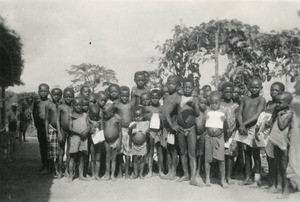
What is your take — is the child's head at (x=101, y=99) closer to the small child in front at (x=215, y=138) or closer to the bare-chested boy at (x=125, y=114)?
the bare-chested boy at (x=125, y=114)

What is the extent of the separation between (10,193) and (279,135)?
3.57m

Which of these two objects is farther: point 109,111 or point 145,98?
point 145,98

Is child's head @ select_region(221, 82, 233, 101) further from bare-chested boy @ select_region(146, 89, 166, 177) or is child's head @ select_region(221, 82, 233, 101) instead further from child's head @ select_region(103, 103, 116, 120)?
child's head @ select_region(103, 103, 116, 120)

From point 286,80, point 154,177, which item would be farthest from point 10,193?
Answer: point 286,80

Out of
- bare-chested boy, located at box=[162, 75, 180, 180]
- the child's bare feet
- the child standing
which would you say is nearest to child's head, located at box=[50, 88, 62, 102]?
bare-chested boy, located at box=[162, 75, 180, 180]

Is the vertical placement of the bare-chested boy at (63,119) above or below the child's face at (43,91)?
below

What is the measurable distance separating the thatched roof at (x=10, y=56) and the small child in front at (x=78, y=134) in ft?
4.56

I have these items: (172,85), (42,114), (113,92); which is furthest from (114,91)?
(42,114)

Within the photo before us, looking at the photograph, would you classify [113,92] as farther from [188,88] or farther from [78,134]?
[188,88]

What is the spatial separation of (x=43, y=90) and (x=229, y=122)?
3.08 meters

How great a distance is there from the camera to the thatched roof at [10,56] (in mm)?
5500

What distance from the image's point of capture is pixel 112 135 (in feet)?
19.1

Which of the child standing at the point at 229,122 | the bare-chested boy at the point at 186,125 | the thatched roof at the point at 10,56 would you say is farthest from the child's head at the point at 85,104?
the child standing at the point at 229,122

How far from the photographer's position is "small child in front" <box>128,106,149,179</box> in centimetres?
593
